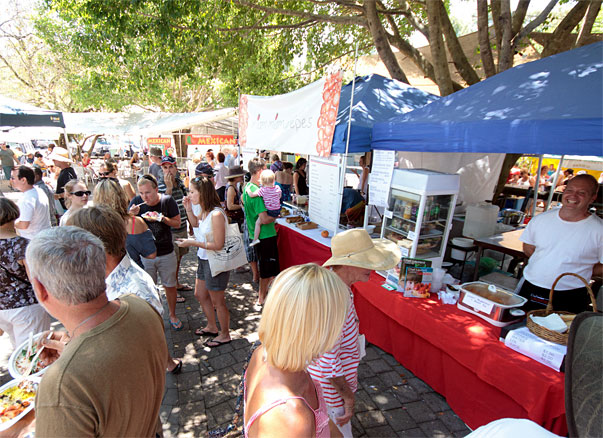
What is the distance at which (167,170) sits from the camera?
216 inches

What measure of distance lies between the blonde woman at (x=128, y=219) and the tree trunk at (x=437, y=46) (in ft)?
17.3

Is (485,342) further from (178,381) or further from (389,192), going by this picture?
(178,381)

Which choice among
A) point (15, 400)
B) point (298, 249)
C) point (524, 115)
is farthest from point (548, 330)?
point (298, 249)

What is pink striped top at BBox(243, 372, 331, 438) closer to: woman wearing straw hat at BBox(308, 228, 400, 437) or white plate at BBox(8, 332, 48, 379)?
woman wearing straw hat at BBox(308, 228, 400, 437)

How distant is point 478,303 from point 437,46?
462 centimetres

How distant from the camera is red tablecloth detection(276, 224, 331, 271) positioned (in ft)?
13.6

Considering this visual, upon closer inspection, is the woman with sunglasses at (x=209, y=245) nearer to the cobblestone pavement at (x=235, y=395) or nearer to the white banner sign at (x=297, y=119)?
the cobblestone pavement at (x=235, y=395)

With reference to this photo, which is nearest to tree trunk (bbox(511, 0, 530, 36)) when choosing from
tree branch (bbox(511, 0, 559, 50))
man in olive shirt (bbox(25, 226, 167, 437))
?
tree branch (bbox(511, 0, 559, 50))

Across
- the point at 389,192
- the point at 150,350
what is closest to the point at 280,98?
the point at 389,192

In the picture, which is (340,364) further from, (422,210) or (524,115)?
(524,115)

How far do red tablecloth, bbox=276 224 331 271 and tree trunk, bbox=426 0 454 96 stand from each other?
12.6ft

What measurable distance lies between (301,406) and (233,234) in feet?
7.97

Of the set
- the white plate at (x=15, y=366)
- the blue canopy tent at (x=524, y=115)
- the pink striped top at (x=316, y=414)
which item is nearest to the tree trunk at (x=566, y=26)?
the blue canopy tent at (x=524, y=115)

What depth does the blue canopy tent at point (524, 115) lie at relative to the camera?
2.20m
